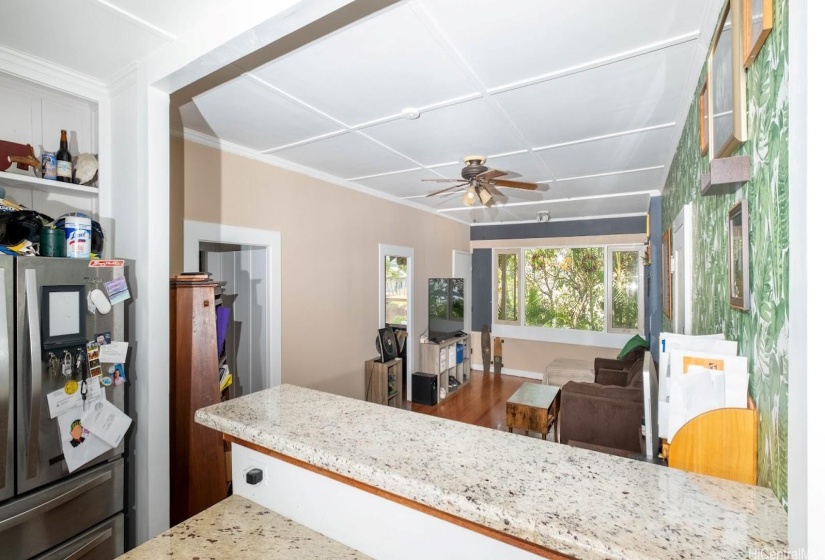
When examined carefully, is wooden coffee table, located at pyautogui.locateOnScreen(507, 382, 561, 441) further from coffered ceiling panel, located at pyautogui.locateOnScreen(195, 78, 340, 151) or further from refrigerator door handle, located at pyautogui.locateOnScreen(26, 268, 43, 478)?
refrigerator door handle, located at pyautogui.locateOnScreen(26, 268, 43, 478)

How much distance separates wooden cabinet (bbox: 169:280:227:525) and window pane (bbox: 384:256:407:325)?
311 centimetres

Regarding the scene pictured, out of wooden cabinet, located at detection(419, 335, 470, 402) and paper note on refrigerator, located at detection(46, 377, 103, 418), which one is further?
Answer: wooden cabinet, located at detection(419, 335, 470, 402)

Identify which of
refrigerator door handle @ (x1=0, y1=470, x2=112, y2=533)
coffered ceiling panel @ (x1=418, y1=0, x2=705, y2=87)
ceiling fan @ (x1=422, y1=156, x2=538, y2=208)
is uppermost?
coffered ceiling panel @ (x1=418, y1=0, x2=705, y2=87)

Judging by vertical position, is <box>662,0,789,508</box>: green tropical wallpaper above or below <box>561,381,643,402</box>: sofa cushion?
above

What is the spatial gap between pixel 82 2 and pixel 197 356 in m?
1.53

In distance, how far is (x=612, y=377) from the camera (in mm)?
3924

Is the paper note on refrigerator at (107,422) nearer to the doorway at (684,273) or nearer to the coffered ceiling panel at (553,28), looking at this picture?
the coffered ceiling panel at (553,28)

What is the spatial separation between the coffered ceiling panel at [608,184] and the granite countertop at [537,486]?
3.30 m

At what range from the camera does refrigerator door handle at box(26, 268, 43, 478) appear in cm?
147

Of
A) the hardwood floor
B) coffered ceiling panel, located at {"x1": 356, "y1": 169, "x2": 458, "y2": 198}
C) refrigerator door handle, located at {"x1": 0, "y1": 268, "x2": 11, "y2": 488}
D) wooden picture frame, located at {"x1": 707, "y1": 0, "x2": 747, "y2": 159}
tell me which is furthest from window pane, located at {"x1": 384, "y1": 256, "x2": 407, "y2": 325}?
wooden picture frame, located at {"x1": 707, "y1": 0, "x2": 747, "y2": 159}

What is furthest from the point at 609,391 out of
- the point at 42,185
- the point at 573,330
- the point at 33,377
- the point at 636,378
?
the point at 42,185

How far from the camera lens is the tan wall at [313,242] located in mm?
2766

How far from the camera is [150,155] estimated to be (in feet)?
5.84
